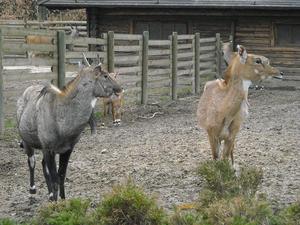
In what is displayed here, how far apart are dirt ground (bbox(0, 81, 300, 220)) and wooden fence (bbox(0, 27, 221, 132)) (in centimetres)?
120

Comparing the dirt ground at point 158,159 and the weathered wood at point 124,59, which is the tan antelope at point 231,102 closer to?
the dirt ground at point 158,159

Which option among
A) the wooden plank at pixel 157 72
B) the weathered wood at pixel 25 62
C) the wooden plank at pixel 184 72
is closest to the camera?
the weathered wood at pixel 25 62

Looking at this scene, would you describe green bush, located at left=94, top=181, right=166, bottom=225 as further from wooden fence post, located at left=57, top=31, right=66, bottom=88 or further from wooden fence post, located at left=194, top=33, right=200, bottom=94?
wooden fence post, located at left=194, top=33, right=200, bottom=94

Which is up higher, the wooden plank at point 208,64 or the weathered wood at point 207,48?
the weathered wood at point 207,48

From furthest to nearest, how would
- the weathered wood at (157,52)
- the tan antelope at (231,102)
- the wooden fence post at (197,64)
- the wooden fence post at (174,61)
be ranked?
the wooden fence post at (197,64)
the wooden fence post at (174,61)
the weathered wood at (157,52)
the tan antelope at (231,102)

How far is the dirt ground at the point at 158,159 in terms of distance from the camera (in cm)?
809

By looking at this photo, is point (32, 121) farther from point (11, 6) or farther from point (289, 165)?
point (11, 6)

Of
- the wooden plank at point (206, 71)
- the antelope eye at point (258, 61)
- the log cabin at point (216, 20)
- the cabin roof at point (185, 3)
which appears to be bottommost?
the wooden plank at point (206, 71)

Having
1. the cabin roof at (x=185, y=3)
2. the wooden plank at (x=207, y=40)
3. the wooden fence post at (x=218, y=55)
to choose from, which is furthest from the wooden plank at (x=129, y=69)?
the cabin roof at (x=185, y=3)

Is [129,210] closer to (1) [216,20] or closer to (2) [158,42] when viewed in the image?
(2) [158,42]

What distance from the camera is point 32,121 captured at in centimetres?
791

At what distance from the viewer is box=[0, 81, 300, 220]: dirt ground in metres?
8.09

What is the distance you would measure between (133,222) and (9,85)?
598 inches

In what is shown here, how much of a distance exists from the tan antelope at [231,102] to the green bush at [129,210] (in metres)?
3.02
